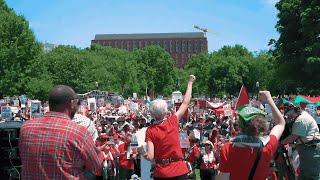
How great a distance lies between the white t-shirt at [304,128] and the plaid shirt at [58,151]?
505cm

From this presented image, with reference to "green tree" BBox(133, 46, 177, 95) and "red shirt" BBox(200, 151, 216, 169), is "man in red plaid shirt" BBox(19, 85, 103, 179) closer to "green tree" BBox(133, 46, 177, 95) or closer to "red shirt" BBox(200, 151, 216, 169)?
→ "red shirt" BBox(200, 151, 216, 169)

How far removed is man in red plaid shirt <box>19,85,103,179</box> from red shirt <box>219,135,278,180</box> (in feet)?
3.32

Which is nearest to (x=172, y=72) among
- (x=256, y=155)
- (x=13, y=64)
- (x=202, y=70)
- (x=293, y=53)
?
(x=202, y=70)

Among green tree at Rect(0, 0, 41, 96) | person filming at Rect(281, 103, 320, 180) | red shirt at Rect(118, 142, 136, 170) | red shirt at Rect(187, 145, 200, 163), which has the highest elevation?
green tree at Rect(0, 0, 41, 96)

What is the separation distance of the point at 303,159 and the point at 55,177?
5586 mm

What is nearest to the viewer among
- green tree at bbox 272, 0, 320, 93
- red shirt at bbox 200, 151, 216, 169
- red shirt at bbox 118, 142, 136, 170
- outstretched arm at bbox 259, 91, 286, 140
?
outstretched arm at bbox 259, 91, 286, 140

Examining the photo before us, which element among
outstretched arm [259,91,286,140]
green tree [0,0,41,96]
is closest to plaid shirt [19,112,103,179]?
outstretched arm [259,91,286,140]

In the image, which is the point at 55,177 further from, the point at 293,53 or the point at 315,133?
the point at 293,53

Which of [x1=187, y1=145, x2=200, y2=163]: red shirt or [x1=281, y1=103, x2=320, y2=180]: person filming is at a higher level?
[x1=281, y1=103, x2=320, y2=180]: person filming

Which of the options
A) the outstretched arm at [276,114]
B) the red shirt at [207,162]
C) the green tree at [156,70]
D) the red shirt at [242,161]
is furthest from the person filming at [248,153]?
the green tree at [156,70]

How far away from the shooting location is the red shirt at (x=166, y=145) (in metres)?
6.51

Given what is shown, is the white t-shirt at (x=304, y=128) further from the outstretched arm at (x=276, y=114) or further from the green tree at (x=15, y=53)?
the green tree at (x=15, y=53)

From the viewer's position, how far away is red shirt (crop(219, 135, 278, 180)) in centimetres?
461

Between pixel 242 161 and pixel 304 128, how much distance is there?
448 cm
